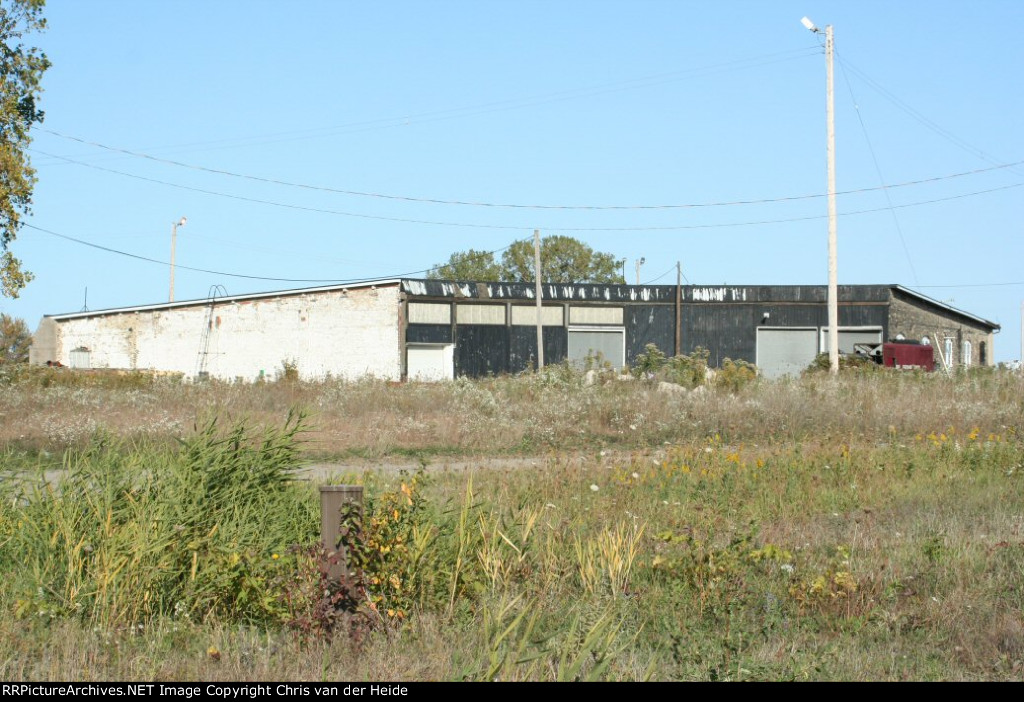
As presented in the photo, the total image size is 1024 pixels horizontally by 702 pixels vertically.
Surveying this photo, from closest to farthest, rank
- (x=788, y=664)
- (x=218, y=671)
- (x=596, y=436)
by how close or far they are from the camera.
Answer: (x=218, y=671)
(x=788, y=664)
(x=596, y=436)

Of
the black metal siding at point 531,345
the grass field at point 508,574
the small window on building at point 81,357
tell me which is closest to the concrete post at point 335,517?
the grass field at point 508,574

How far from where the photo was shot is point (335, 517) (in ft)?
18.8

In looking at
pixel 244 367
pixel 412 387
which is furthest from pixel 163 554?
pixel 244 367

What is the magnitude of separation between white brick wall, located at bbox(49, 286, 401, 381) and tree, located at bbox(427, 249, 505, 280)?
44766 millimetres

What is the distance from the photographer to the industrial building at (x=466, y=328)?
41906 mm

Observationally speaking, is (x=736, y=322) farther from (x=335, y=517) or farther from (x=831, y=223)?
(x=335, y=517)

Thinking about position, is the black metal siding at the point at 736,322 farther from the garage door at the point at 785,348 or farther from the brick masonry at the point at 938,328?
the brick masonry at the point at 938,328

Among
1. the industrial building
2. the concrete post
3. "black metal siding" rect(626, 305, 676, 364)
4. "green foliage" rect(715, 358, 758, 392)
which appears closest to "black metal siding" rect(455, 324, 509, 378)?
the industrial building

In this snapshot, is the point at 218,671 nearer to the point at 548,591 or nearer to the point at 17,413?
the point at 548,591

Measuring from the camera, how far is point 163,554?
19.4ft

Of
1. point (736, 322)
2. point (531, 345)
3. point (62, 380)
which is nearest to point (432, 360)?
point (531, 345)

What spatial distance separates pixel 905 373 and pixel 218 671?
62.8 feet

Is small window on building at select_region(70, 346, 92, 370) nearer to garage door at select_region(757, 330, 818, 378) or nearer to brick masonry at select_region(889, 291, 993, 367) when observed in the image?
garage door at select_region(757, 330, 818, 378)

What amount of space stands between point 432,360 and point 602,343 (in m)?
8.66
